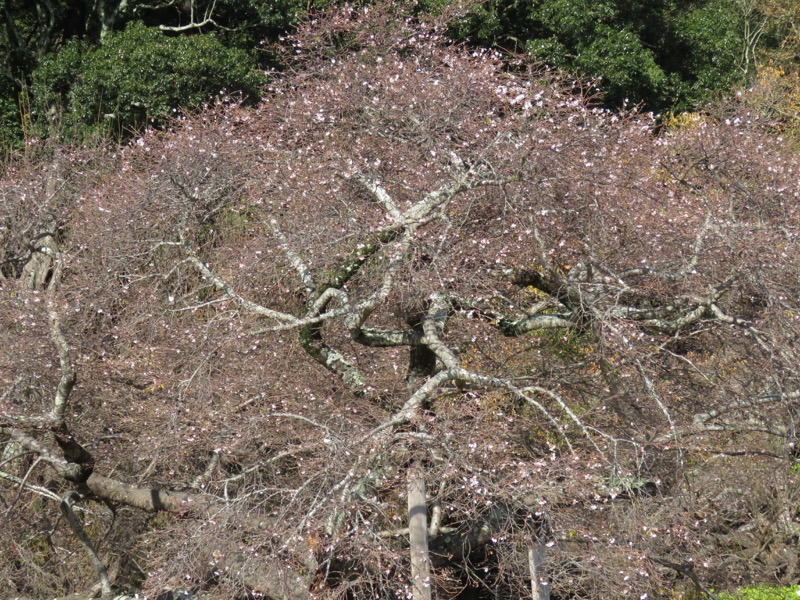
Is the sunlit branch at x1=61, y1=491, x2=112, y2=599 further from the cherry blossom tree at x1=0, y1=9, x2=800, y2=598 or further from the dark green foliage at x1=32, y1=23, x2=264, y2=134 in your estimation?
the dark green foliage at x1=32, y1=23, x2=264, y2=134

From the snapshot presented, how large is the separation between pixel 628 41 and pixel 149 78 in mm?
6026

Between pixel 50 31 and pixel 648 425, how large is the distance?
1002 cm

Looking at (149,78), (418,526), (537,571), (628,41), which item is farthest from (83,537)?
(628,41)

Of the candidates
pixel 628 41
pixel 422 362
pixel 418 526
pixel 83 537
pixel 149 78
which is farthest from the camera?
pixel 628 41

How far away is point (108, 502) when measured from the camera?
245 inches

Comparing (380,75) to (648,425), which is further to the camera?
(380,75)

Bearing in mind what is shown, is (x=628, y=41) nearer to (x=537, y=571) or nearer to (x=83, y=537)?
(x=537, y=571)

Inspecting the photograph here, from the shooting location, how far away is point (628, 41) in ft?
40.4

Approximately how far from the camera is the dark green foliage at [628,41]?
12109mm

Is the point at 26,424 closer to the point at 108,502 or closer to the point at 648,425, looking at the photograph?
the point at 108,502

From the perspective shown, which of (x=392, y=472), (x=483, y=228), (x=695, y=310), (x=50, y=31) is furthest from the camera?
(x=50, y=31)

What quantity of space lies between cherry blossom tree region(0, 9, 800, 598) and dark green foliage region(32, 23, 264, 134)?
3216mm

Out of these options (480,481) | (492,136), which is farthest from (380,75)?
(480,481)

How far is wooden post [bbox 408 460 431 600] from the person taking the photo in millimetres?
4547
